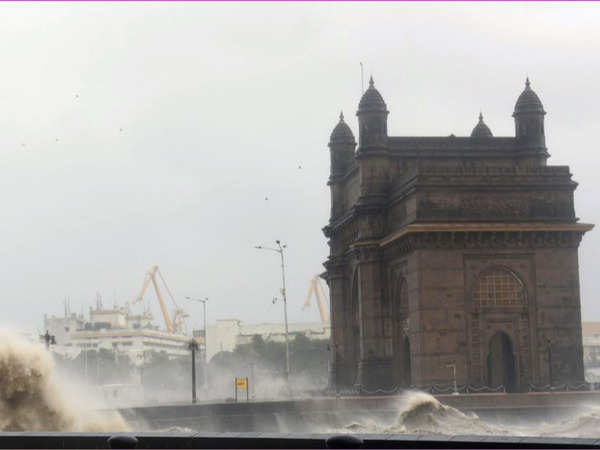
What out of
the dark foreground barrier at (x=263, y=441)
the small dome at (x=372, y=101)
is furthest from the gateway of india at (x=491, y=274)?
the dark foreground barrier at (x=263, y=441)

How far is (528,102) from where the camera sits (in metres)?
69.4

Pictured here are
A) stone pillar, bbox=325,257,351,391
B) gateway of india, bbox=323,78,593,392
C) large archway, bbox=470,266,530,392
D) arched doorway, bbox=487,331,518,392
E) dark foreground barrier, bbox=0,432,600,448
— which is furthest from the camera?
stone pillar, bbox=325,257,351,391

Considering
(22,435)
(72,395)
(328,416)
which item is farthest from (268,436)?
(328,416)

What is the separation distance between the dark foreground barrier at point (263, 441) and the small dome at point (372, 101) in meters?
49.2

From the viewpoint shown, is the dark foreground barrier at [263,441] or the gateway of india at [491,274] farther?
the gateway of india at [491,274]

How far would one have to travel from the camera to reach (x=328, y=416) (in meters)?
50.5

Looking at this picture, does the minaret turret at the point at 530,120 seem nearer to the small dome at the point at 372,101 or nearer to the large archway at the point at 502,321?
the small dome at the point at 372,101

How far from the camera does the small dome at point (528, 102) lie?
69.2 meters

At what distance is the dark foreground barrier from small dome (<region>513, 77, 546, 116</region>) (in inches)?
2126

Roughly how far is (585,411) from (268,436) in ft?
112

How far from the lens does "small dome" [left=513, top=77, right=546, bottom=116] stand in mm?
69250

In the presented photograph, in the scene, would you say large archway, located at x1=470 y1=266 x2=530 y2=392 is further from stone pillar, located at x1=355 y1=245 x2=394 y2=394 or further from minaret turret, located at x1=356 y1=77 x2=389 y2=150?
minaret turret, located at x1=356 y1=77 x2=389 y2=150

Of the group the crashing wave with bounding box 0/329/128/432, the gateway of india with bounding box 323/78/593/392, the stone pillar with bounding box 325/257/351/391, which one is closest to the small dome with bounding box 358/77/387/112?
the gateway of india with bounding box 323/78/593/392

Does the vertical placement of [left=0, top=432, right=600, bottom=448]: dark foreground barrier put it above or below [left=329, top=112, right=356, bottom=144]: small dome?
below
